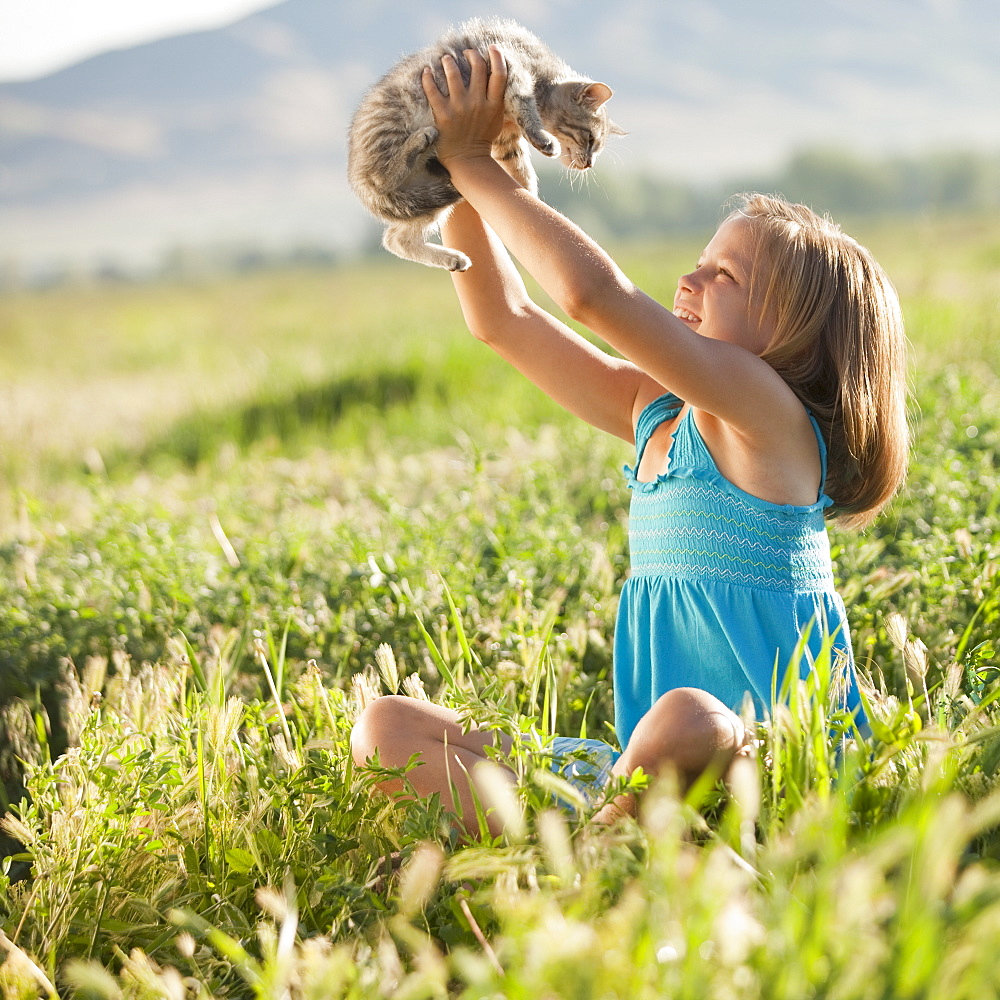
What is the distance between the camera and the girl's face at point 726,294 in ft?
8.09

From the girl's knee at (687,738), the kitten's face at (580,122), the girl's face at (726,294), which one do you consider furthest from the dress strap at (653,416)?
the girl's knee at (687,738)

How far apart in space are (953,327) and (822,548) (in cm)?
535

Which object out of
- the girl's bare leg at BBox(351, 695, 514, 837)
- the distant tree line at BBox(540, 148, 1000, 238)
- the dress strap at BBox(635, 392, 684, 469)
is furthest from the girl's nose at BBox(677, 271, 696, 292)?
the distant tree line at BBox(540, 148, 1000, 238)

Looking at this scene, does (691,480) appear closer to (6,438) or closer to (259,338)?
(6,438)

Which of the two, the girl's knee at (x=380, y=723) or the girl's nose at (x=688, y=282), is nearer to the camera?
the girl's knee at (x=380, y=723)

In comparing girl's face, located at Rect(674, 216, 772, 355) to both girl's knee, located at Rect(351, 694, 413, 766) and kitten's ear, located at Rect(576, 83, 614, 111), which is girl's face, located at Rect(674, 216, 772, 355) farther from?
girl's knee, located at Rect(351, 694, 413, 766)

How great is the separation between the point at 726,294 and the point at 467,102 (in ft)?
2.66

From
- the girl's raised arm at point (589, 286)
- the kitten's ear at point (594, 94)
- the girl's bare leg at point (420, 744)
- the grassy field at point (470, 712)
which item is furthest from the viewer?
the kitten's ear at point (594, 94)

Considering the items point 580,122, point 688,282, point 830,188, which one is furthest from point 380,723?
point 830,188

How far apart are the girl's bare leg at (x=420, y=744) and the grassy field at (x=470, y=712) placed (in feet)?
0.20

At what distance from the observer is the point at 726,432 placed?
2387mm

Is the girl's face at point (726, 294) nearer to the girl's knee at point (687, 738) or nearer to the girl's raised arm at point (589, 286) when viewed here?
the girl's raised arm at point (589, 286)

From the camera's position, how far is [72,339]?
73.2ft

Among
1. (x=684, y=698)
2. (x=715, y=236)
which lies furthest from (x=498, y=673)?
(x=715, y=236)
